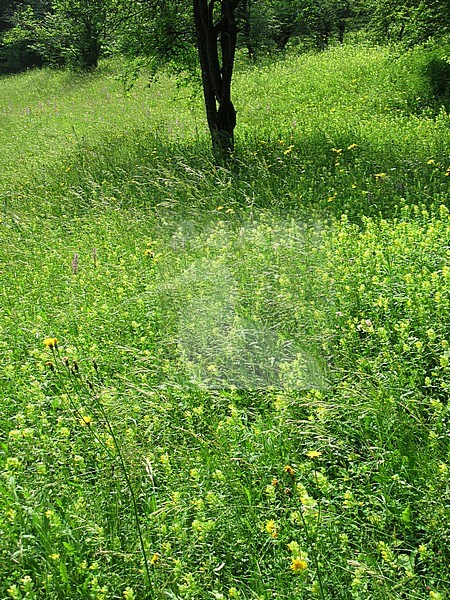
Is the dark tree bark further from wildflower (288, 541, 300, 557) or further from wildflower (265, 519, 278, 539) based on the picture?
wildflower (288, 541, 300, 557)

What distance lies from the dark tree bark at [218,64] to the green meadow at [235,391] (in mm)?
1895

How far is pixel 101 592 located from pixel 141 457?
0.72m

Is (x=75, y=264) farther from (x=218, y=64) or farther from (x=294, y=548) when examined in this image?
(x=218, y=64)

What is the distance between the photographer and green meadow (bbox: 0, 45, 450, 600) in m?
2.38

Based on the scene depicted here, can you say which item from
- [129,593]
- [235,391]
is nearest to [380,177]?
[235,391]

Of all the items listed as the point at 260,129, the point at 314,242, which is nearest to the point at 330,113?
the point at 260,129

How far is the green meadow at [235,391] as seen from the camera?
7.82ft

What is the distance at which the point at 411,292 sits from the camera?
357cm

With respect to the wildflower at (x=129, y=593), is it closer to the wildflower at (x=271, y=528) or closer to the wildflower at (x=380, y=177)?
the wildflower at (x=271, y=528)

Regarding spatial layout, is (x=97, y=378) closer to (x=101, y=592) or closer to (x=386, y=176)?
(x=101, y=592)

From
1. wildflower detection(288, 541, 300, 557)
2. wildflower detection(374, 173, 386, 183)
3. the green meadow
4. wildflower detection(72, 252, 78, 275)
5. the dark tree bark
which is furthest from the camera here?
the dark tree bark

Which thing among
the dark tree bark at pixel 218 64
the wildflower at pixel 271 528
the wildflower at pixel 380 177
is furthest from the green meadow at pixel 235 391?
the dark tree bark at pixel 218 64

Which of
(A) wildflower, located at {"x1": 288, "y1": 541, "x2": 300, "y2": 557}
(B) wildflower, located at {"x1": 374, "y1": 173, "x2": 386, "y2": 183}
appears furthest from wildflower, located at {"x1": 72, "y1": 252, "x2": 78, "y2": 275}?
(A) wildflower, located at {"x1": 288, "y1": 541, "x2": 300, "y2": 557}

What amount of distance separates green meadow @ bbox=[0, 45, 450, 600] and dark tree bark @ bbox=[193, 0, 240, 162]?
74.6 inches
